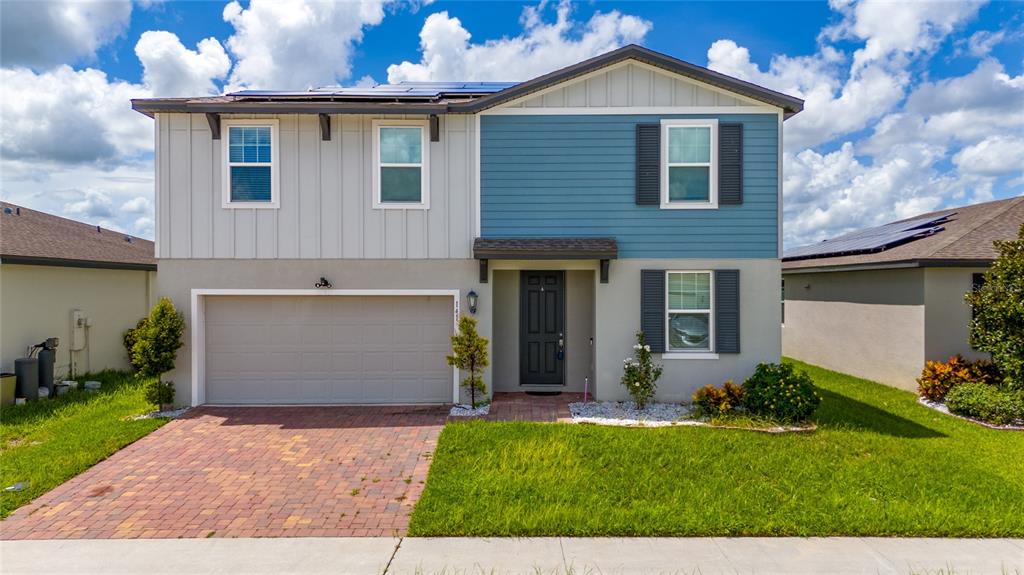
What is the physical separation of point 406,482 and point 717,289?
19.9 feet

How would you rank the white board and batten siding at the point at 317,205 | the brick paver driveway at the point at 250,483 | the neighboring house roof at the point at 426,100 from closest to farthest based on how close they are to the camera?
1. the brick paver driveway at the point at 250,483
2. the neighboring house roof at the point at 426,100
3. the white board and batten siding at the point at 317,205

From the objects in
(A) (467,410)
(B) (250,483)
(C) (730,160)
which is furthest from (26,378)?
(C) (730,160)

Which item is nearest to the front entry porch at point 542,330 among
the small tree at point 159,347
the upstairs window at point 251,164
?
the upstairs window at point 251,164

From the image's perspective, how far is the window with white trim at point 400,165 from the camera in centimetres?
897

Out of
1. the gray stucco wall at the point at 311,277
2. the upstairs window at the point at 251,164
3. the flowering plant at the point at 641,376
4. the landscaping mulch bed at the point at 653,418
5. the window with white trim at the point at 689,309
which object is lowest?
the landscaping mulch bed at the point at 653,418

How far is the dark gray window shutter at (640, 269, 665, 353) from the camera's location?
9023 mm

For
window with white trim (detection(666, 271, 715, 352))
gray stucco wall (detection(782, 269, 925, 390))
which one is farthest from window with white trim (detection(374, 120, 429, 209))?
gray stucco wall (detection(782, 269, 925, 390))

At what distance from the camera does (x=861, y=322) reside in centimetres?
→ 1198

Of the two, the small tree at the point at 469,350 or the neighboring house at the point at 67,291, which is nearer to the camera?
the small tree at the point at 469,350

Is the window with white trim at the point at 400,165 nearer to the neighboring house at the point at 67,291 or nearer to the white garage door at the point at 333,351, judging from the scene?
the white garage door at the point at 333,351

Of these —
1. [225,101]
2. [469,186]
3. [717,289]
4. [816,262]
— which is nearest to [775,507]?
[717,289]

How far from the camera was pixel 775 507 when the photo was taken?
5.16 meters

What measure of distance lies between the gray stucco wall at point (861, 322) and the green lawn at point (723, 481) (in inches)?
116

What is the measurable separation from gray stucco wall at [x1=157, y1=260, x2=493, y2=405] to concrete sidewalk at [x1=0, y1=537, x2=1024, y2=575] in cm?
476
